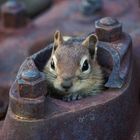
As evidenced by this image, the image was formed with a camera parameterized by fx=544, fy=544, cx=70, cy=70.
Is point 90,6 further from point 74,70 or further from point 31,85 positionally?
point 31,85

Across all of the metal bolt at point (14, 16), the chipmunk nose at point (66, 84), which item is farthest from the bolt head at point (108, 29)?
the metal bolt at point (14, 16)

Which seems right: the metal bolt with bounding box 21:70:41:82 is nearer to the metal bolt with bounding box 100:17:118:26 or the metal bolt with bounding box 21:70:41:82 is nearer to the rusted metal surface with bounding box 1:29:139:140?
the rusted metal surface with bounding box 1:29:139:140

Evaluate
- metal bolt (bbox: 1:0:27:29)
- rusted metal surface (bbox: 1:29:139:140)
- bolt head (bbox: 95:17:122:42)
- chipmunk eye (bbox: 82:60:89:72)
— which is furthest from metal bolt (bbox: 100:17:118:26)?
metal bolt (bbox: 1:0:27:29)

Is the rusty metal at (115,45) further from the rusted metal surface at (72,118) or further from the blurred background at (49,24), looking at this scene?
the blurred background at (49,24)

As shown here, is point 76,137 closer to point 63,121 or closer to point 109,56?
point 63,121

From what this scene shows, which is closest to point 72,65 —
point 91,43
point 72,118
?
point 91,43
